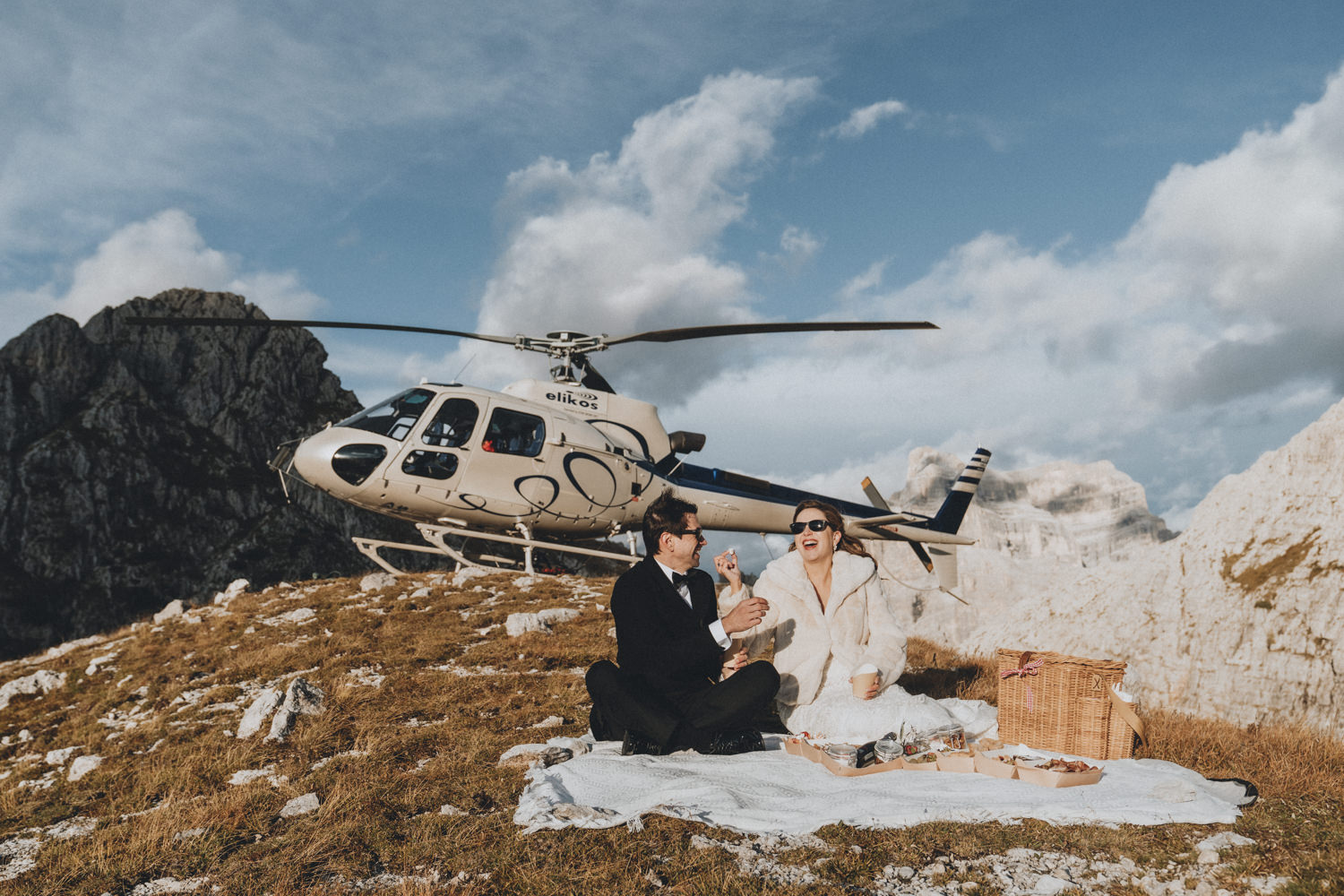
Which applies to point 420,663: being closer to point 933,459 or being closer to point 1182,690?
point 1182,690

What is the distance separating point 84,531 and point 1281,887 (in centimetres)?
10334

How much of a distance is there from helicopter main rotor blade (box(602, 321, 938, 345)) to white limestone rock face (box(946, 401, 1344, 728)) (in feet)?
18.0

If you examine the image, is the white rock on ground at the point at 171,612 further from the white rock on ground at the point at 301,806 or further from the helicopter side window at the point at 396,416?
the white rock on ground at the point at 301,806

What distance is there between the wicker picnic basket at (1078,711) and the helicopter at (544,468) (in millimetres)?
7088

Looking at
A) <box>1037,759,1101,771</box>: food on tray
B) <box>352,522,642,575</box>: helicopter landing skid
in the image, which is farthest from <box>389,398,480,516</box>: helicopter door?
<box>1037,759,1101,771</box>: food on tray

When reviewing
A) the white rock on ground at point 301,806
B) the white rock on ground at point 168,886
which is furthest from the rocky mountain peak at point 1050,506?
the white rock on ground at point 168,886

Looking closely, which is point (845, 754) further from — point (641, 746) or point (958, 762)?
point (641, 746)

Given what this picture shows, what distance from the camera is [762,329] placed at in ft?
39.6

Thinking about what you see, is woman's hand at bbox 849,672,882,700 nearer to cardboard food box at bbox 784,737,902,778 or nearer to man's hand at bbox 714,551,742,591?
cardboard food box at bbox 784,737,902,778

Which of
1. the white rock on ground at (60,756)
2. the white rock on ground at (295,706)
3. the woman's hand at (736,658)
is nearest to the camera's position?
the woman's hand at (736,658)

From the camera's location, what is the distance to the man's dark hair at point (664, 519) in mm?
5238

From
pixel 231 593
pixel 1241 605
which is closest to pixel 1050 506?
pixel 1241 605

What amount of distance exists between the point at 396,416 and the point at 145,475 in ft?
309

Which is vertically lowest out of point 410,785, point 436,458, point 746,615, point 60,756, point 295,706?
point 60,756
